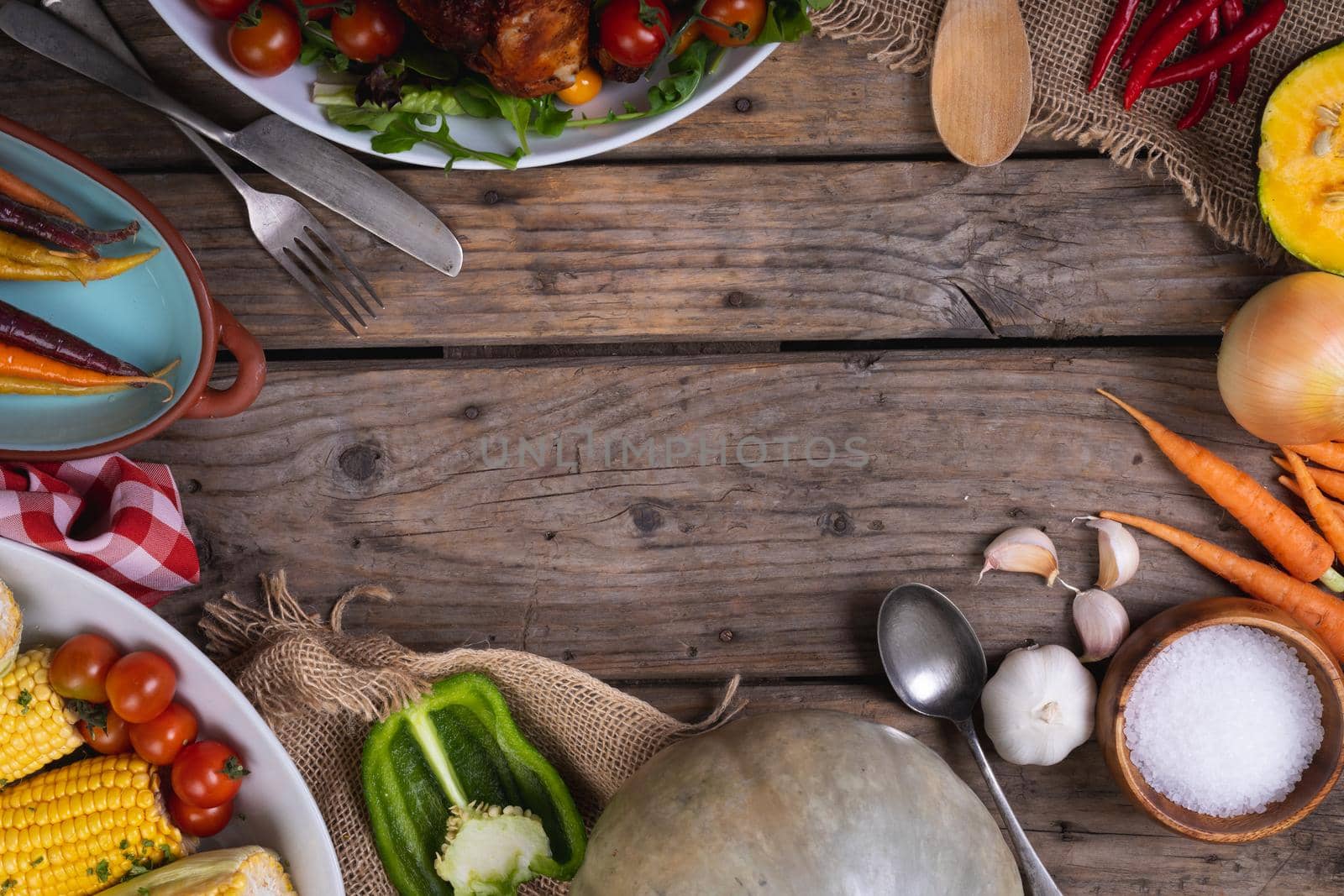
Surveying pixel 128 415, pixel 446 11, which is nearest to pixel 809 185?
pixel 446 11

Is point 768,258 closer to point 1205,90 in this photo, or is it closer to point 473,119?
point 473,119

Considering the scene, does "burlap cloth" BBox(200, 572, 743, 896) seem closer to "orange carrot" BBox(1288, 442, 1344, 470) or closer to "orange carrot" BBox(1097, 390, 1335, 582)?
"orange carrot" BBox(1097, 390, 1335, 582)

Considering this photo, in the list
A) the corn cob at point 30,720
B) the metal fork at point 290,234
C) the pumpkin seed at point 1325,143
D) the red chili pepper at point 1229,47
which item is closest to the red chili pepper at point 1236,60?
the red chili pepper at point 1229,47

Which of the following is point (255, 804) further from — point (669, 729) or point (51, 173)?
point (51, 173)

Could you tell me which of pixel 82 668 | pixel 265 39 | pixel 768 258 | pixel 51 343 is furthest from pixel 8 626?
pixel 768 258

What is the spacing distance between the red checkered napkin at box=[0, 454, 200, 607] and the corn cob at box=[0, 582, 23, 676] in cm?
6

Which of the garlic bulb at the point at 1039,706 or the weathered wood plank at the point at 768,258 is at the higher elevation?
the weathered wood plank at the point at 768,258

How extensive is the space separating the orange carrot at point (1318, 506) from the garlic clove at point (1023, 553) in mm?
322

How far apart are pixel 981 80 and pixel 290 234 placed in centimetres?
86

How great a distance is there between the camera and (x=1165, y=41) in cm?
117

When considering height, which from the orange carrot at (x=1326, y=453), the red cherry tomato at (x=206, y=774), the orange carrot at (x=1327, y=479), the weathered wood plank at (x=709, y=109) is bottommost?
the orange carrot at (x=1327, y=479)

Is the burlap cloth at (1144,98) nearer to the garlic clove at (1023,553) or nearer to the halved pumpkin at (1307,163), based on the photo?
the halved pumpkin at (1307,163)

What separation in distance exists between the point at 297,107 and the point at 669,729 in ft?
2.77
